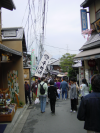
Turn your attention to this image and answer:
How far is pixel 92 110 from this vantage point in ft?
10.0

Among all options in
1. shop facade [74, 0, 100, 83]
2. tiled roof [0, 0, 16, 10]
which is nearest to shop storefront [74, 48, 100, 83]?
shop facade [74, 0, 100, 83]

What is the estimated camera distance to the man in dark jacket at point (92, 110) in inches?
119

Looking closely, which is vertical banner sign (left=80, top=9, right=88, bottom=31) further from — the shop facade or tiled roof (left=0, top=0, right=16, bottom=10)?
tiled roof (left=0, top=0, right=16, bottom=10)

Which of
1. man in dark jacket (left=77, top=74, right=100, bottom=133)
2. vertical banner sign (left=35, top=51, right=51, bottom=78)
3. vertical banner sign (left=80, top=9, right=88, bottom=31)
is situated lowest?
man in dark jacket (left=77, top=74, right=100, bottom=133)

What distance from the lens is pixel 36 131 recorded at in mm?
5832

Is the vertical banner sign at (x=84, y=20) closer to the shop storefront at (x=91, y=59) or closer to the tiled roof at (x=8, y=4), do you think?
the shop storefront at (x=91, y=59)

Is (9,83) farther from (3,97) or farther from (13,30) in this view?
(13,30)

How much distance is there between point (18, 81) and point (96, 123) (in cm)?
801

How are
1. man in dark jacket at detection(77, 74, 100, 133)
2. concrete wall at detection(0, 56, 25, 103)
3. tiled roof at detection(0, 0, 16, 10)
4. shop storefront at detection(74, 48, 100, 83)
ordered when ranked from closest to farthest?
man in dark jacket at detection(77, 74, 100, 133) < shop storefront at detection(74, 48, 100, 83) < concrete wall at detection(0, 56, 25, 103) < tiled roof at detection(0, 0, 16, 10)

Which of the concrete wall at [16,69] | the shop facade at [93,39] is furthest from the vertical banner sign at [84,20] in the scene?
the concrete wall at [16,69]

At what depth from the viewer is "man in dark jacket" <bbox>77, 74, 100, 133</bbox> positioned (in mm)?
3032

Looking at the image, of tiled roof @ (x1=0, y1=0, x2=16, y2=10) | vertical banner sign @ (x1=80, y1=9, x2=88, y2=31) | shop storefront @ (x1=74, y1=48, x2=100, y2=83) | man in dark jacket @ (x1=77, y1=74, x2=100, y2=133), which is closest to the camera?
man in dark jacket @ (x1=77, y1=74, x2=100, y2=133)

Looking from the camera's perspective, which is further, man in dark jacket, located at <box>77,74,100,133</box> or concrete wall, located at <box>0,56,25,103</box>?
concrete wall, located at <box>0,56,25,103</box>

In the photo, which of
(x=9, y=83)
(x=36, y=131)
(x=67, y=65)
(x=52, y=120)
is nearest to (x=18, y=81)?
(x=9, y=83)
